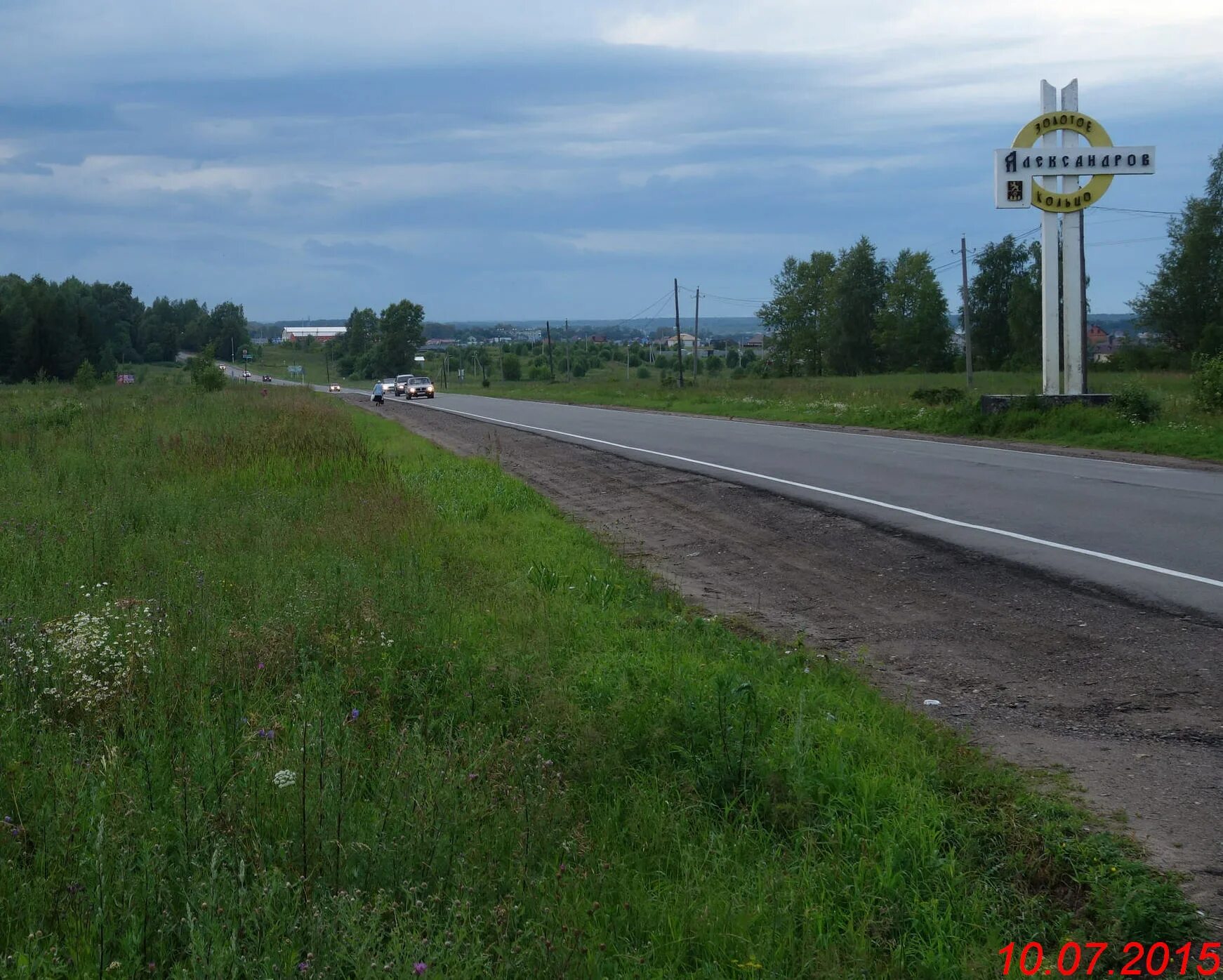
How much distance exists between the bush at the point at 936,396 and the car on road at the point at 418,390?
40.9m

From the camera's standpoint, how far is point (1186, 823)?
14.6ft

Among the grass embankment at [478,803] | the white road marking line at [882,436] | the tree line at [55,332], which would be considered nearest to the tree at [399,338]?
the tree line at [55,332]

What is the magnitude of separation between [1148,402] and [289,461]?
16.8 m

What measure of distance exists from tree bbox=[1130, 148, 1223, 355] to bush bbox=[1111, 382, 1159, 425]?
60474mm

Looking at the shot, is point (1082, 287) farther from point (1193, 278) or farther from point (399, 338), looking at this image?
point (399, 338)

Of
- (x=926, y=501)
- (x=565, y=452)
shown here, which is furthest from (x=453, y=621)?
(x=565, y=452)

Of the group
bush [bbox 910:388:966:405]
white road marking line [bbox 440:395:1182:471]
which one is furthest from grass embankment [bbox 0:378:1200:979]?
bush [bbox 910:388:966:405]

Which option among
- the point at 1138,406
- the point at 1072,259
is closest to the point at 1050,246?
the point at 1072,259

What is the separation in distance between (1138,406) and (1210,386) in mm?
2129

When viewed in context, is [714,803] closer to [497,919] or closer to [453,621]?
[497,919]

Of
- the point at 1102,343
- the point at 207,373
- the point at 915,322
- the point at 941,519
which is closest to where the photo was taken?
the point at 941,519

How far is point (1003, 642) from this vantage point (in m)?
7.31

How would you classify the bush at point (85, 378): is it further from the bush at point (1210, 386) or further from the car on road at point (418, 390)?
the bush at point (1210, 386)

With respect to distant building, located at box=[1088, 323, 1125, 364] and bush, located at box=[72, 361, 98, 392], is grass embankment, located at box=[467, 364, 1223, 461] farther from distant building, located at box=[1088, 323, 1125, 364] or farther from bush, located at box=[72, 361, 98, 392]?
distant building, located at box=[1088, 323, 1125, 364]
